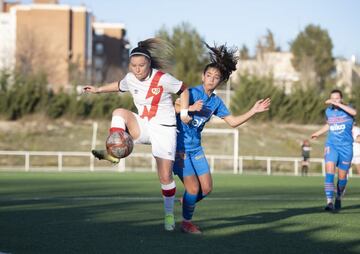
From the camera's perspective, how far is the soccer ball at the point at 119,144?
902 cm

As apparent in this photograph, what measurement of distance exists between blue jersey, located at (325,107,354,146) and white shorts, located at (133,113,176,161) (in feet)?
16.9

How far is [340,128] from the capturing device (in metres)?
13.7

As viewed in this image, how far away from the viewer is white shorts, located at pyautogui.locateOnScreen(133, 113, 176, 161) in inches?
364

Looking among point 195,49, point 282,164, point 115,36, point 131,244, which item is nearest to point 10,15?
point 115,36

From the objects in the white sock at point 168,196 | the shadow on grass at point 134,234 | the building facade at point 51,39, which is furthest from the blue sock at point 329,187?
the building facade at point 51,39

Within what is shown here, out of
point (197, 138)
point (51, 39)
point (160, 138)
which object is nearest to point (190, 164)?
point (197, 138)

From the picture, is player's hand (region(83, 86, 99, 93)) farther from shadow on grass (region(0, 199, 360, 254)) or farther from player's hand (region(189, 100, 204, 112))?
shadow on grass (region(0, 199, 360, 254))

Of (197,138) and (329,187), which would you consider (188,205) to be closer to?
(197,138)

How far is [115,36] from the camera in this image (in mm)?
119812

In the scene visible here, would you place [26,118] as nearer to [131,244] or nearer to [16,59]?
[16,59]

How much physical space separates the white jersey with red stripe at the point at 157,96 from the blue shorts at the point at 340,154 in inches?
201

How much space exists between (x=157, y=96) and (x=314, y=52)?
297ft

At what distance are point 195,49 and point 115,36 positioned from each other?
4683 cm

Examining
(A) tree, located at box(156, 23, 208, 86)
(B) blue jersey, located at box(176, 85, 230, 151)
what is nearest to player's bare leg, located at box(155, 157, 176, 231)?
(B) blue jersey, located at box(176, 85, 230, 151)
